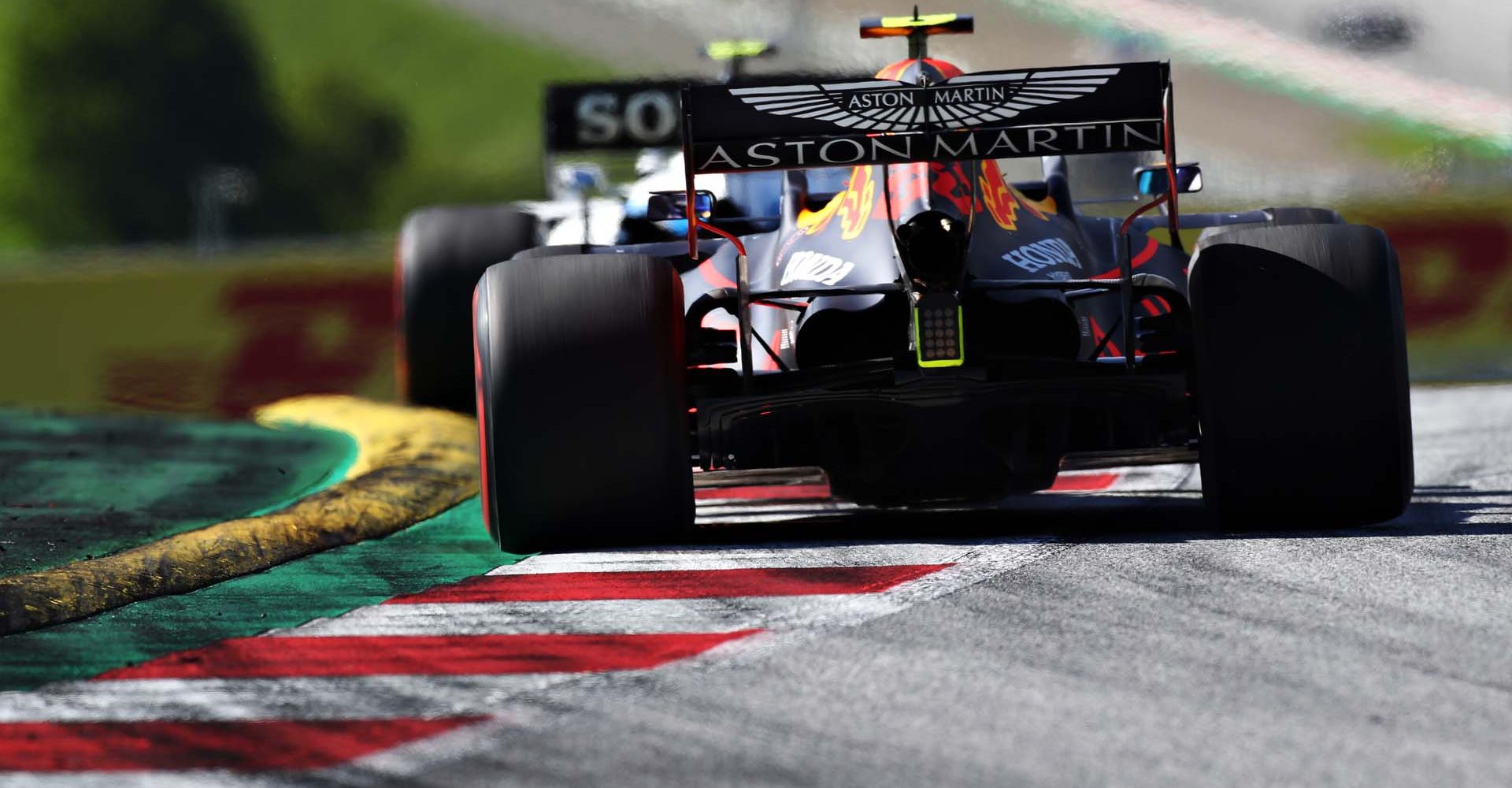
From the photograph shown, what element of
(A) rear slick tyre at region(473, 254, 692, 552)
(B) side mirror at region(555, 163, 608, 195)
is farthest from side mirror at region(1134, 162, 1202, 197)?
(B) side mirror at region(555, 163, 608, 195)

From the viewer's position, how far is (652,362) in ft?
22.9

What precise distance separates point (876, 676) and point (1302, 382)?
105 inches

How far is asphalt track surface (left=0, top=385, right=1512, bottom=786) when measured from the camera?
4.00 m

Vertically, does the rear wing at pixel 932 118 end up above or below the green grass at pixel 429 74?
below

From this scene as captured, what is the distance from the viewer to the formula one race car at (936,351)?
692cm

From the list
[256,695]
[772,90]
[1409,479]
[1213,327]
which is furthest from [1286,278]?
[256,695]

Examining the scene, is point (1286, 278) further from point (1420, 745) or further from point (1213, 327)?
point (1420, 745)

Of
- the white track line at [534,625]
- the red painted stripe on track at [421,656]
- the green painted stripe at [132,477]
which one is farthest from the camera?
the green painted stripe at [132,477]

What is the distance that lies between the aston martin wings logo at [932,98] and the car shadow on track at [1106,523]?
1350mm

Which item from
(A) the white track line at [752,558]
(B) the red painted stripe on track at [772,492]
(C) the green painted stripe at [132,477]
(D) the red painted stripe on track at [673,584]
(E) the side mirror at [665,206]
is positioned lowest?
(B) the red painted stripe on track at [772,492]

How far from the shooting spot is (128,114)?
220ft

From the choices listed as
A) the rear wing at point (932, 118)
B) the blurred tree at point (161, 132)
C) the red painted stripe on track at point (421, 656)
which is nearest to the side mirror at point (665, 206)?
the rear wing at point (932, 118)

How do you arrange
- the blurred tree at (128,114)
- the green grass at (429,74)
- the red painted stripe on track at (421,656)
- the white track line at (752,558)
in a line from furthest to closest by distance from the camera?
the blurred tree at (128,114)
the green grass at (429,74)
the white track line at (752,558)
the red painted stripe on track at (421,656)

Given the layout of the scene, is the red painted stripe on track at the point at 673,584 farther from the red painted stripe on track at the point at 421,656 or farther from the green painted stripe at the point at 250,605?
the red painted stripe on track at the point at 421,656
